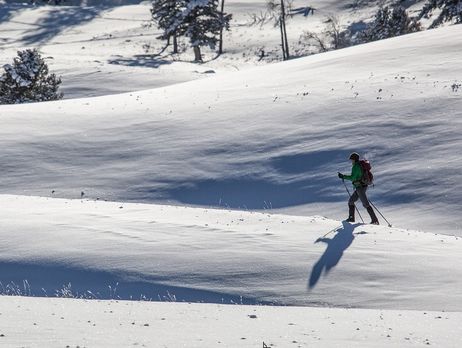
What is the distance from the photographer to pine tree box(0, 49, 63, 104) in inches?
1640

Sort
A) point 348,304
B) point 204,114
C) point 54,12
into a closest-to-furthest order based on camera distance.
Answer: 1. point 348,304
2. point 204,114
3. point 54,12

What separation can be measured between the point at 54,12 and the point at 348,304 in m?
94.1

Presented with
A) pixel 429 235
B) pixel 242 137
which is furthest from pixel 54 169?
pixel 429 235

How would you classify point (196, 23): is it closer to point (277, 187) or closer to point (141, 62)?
point (141, 62)

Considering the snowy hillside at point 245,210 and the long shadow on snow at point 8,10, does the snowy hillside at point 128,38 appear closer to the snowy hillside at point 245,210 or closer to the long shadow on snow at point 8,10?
the long shadow on snow at point 8,10

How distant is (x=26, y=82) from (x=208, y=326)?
3496 cm

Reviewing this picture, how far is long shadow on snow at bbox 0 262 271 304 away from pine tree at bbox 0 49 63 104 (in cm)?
2962

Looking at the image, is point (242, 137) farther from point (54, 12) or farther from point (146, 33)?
point (54, 12)

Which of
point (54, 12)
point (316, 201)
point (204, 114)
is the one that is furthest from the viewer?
point (54, 12)

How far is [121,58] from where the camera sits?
70938 mm

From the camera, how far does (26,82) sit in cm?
4206

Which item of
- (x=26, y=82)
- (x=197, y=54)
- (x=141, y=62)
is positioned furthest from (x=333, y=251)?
(x=197, y=54)

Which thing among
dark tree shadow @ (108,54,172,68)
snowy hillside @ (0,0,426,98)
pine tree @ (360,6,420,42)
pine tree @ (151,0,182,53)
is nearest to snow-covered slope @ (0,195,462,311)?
snowy hillside @ (0,0,426,98)

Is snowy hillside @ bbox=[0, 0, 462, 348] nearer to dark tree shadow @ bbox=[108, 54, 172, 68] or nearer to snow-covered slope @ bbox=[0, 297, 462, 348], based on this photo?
snow-covered slope @ bbox=[0, 297, 462, 348]
